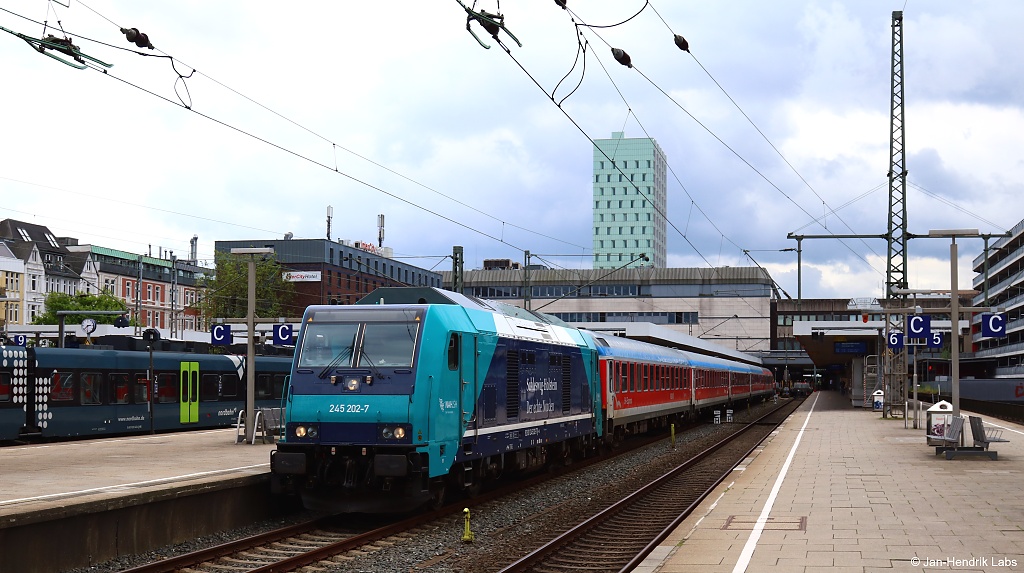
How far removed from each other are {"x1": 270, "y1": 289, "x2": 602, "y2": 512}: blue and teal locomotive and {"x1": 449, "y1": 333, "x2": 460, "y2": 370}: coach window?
0.05 ft

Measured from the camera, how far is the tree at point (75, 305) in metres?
79.8

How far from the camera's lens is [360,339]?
48.7 feet

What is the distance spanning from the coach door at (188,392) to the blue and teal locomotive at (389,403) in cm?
1760

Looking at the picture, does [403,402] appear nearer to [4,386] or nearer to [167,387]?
[4,386]

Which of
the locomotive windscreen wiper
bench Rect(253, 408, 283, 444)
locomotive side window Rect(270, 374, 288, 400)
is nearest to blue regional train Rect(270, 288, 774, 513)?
the locomotive windscreen wiper

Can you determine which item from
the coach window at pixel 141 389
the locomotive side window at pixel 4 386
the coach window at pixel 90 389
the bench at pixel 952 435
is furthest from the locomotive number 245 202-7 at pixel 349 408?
the coach window at pixel 141 389

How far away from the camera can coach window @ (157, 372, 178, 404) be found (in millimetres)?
31094

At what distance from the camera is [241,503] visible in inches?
581

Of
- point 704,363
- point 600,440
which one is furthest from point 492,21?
point 704,363

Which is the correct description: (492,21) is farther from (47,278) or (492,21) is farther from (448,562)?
(47,278)

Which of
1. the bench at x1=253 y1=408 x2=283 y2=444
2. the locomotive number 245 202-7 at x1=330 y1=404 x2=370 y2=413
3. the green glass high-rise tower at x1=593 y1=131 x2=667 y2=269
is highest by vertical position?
the green glass high-rise tower at x1=593 y1=131 x2=667 y2=269

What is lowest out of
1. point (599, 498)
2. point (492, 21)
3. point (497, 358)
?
point (599, 498)

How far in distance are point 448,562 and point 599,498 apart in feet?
21.9

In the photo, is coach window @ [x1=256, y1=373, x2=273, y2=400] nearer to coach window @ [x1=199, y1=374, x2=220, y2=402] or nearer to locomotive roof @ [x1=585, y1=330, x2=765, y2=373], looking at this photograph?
coach window @ [x1=199, y1=374, x2=220, y2=402]
